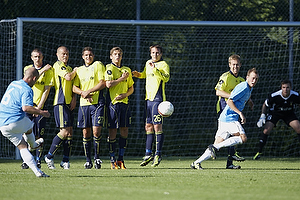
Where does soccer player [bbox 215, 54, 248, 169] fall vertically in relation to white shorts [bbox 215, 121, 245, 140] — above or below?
above

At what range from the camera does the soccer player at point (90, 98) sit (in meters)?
8.92

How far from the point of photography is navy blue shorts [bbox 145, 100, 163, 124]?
30.9ft

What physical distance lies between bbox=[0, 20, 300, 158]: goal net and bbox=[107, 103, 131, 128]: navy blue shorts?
13.5ft

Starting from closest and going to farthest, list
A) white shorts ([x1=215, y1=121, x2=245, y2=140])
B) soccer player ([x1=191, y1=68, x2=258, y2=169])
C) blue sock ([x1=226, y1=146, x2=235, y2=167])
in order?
soccer player ([x1=191, y1=68, x2=258, y2=169]) < white shorts ([x1=215, y1=121, x2=245, y2=140]) < blue sock ([x1=226, y1=146, x2=235, y2=167])

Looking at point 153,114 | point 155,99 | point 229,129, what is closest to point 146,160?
point 153,114

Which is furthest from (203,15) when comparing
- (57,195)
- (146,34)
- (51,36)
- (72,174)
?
(57,195)

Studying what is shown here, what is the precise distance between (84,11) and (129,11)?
1181 millimetres

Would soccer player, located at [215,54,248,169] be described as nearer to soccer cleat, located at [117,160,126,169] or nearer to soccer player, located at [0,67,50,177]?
soccer cleat, located at [117,160,126,169]

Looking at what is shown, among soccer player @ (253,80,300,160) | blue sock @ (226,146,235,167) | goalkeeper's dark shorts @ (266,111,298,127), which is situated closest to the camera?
blue sock @ (226,146,235,167)

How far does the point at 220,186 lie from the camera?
20.7 feet

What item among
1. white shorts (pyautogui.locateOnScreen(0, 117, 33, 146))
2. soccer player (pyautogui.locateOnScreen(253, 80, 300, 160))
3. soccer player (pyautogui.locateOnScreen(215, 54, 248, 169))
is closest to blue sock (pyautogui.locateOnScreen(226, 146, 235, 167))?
soccer player (pyautogui.locateOnScreen(215, 54, 248, 169))

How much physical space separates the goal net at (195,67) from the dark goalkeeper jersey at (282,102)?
1.52 meters

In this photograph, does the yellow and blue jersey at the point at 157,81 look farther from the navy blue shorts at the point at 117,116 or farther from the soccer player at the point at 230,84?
the soccer player at the point at 230,84

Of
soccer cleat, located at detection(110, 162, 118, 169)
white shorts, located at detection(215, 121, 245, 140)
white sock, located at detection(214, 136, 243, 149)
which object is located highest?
white shorts, located at detection(215, 121, 245, 140)
